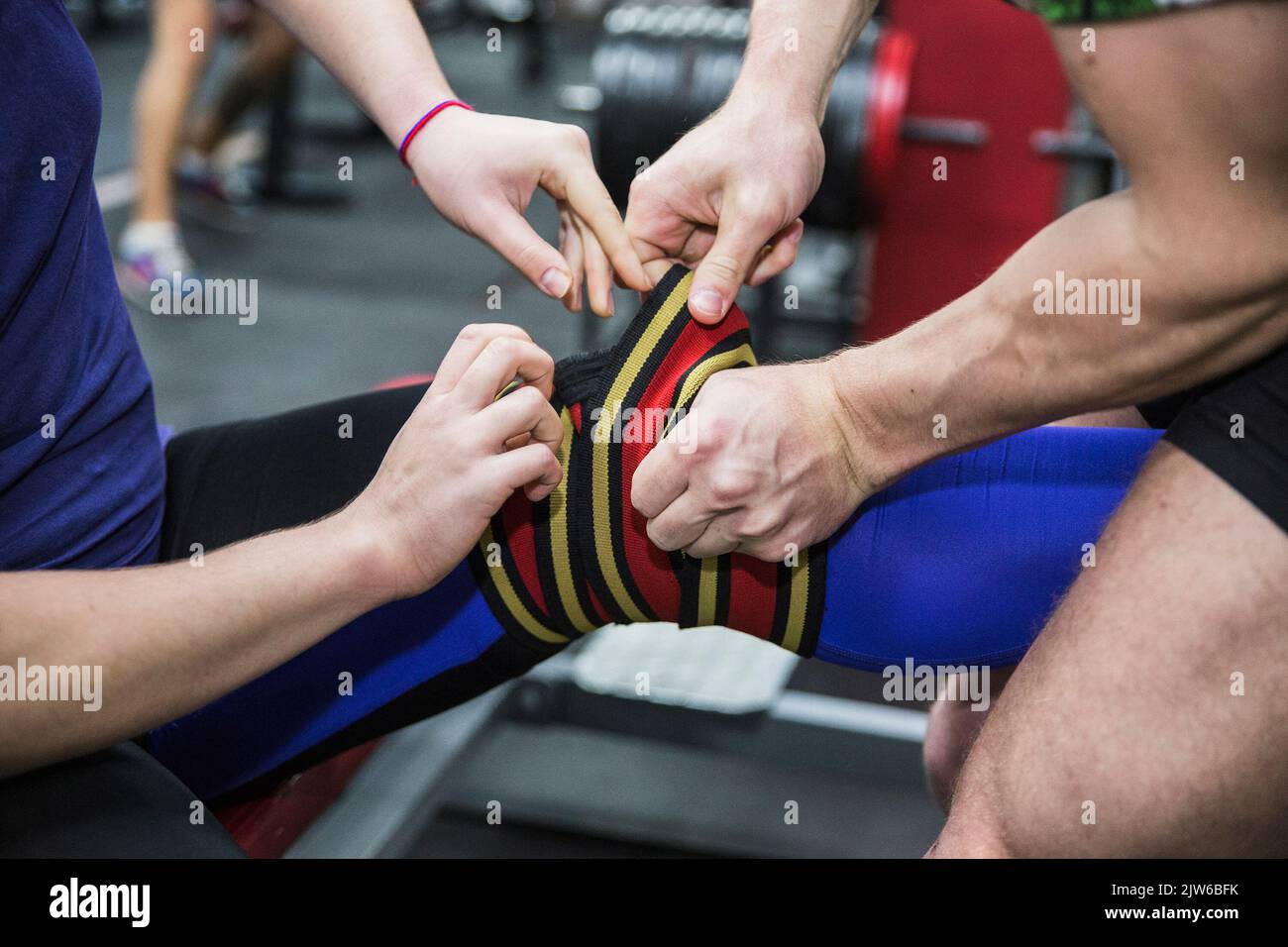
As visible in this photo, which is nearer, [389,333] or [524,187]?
[524,187]

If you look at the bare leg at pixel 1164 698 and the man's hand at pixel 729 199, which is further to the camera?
the man's hand at pixel 729 199

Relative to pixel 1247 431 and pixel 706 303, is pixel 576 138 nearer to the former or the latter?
pixel 706 303

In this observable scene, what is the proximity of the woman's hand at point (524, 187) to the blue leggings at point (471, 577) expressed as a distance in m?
0.15

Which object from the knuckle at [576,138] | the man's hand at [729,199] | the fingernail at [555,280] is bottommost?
the fingernail at [555,280]

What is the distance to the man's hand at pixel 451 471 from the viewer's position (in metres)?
0.79

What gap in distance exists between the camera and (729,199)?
98 centimetres

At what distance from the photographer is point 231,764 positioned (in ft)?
3.23

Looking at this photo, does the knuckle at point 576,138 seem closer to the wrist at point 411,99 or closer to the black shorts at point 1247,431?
the wrist at point 411,99

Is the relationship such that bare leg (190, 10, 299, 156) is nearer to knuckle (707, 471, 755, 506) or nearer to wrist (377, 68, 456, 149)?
wrist (377, 68, 456, 149)

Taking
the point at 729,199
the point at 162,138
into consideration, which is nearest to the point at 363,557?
the point at 729,199

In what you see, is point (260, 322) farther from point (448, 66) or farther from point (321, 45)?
point (448, 66)

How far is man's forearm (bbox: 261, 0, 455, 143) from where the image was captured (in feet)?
3.43

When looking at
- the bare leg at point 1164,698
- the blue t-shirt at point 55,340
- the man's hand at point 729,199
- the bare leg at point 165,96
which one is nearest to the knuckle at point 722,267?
the man's hand at point 729,199

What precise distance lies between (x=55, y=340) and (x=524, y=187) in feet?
1.22
